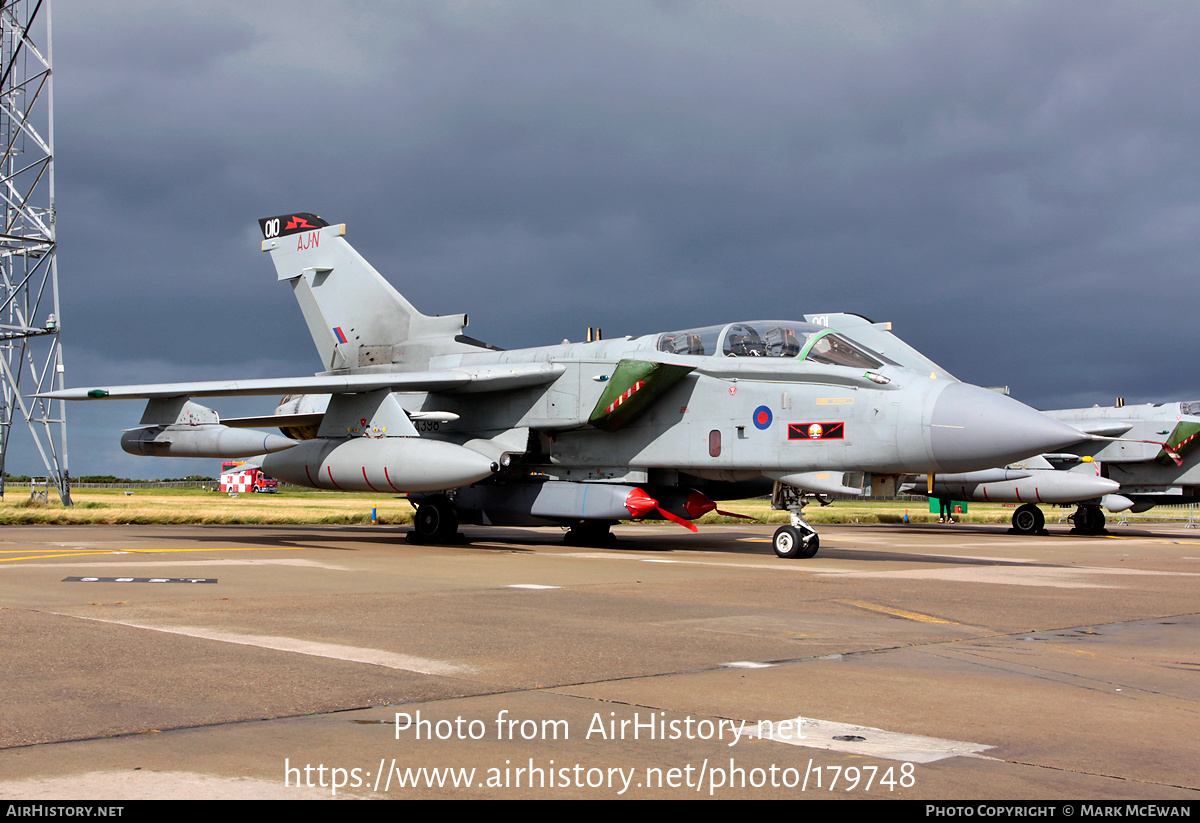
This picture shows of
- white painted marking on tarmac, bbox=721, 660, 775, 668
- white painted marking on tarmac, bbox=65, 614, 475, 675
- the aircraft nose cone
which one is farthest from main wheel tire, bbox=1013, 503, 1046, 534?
white painted marking on tarmac, bbox=65, 614, 475, 675

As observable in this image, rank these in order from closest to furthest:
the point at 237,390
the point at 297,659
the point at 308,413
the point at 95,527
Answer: the point at 297,659, the point at 237,390, the point at 308,413, the point at 95,527

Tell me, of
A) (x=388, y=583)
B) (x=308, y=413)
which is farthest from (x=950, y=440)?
(x=308, y=413)

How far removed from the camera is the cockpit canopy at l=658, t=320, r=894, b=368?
43.3ft

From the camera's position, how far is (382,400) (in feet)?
50.9

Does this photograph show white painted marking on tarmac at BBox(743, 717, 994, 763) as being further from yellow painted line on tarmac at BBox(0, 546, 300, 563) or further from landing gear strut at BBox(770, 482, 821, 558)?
yellow painted line on tarmac at BBox(0, 546, 300, 563)

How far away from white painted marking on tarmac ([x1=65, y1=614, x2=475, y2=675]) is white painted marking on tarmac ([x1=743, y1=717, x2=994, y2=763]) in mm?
1746

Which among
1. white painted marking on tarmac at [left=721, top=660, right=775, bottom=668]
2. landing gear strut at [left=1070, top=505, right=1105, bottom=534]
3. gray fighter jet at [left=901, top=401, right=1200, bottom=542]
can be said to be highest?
gray fighter jet at [left=901, top=401, right=1200, bottom=542]

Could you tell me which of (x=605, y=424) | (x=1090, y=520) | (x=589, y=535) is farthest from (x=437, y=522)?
(x=1090, y=520)

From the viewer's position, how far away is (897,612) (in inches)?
305

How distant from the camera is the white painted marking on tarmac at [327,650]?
4.96m

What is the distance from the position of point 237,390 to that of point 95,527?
772cm

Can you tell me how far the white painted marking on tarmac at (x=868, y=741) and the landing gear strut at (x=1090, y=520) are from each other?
2597 cm
